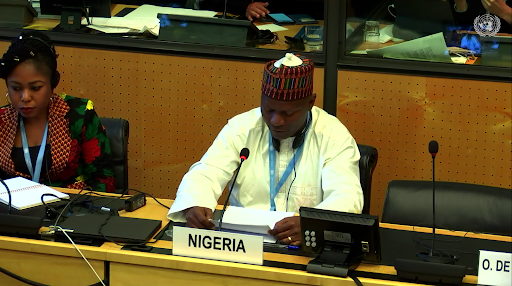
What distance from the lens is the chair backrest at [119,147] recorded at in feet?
9.84

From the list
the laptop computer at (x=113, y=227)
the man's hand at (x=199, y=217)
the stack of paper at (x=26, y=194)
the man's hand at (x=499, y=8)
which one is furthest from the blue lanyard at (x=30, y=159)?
the man's hand at (x=499, y=8)

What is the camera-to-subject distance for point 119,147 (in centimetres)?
300

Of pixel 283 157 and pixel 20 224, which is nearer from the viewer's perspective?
pixel 20 224

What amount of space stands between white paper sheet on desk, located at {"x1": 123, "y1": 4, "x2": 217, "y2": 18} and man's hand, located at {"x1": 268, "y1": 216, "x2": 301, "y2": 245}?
1957 millimetres

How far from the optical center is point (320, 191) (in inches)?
106

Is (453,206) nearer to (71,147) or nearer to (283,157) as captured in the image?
(283,157)

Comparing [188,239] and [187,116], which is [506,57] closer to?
[187,116]

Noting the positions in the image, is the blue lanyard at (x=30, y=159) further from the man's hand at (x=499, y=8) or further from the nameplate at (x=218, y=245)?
the man's hand at (x=499, y=8)

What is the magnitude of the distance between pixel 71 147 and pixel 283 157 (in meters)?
0.91

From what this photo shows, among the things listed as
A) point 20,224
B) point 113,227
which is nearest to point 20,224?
point 20,224

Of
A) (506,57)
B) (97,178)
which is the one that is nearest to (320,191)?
(97,178)

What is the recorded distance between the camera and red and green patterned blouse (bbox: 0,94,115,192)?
2.91 metres

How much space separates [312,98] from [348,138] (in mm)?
243

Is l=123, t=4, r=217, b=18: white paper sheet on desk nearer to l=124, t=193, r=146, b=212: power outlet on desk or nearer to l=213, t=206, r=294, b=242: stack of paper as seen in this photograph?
l=124, t=193, r=146, b=212: power outlet on desk
